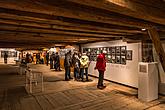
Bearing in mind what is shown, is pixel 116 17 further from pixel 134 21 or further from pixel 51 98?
pixel 51 98

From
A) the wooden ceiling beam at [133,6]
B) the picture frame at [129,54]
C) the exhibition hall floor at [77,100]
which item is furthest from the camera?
the picture frame at [129,54]

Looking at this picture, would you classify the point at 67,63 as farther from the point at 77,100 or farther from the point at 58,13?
the point at 58,13

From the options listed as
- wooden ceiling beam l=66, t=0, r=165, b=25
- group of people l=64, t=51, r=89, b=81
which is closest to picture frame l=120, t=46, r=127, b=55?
group of people l=64, t=51, r=89, b=81

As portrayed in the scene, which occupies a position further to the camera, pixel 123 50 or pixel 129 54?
pixel 123 50

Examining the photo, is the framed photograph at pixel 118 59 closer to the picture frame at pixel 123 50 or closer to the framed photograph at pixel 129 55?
the picture frame at pixel 123 50

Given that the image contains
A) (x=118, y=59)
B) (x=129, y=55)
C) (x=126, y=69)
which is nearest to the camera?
(x=129, y=55)

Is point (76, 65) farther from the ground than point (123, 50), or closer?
closer

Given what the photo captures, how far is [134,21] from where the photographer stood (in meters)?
3.39

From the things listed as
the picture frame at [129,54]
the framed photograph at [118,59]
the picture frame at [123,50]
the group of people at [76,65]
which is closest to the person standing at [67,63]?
the group of people at [76,65]

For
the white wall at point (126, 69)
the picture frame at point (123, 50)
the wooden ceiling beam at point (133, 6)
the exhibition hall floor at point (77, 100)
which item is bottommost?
the exhibition hall floor at point (77, 100)

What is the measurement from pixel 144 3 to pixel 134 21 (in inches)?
34.7

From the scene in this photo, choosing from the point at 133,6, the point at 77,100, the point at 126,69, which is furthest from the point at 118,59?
the point at 133,6

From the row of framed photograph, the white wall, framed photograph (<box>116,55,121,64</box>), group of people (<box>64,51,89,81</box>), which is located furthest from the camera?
group of people (<box>64,51,89,81</box>)

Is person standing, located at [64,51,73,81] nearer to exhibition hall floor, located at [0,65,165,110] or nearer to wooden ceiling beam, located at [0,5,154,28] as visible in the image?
exhibition hall floor, located at [0,65,165,110]
